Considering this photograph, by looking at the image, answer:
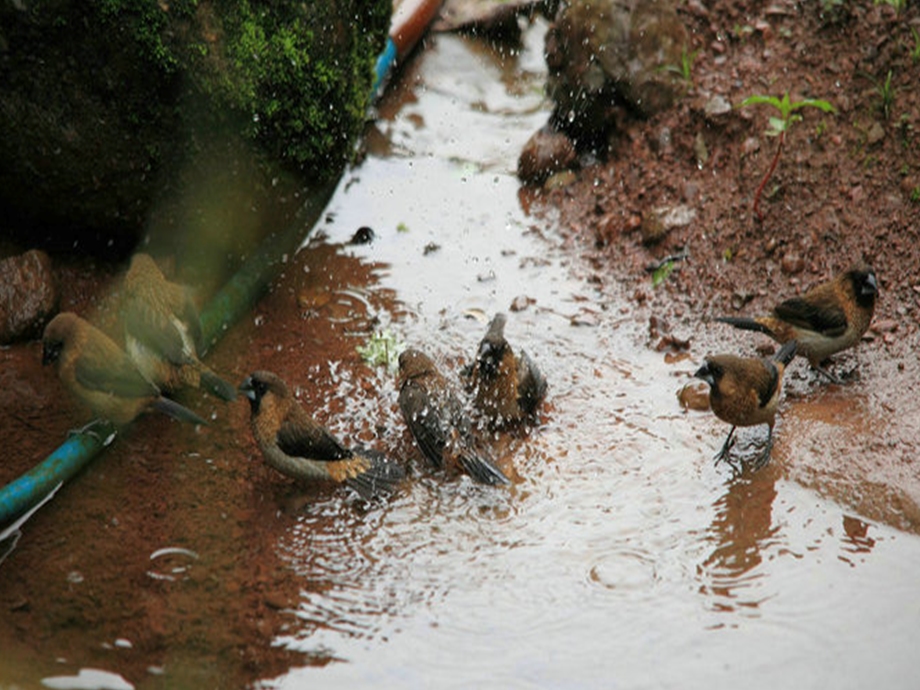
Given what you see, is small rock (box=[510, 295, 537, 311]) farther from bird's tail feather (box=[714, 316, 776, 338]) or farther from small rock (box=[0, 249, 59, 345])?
small rock (box=[0, 249, 59, 345])

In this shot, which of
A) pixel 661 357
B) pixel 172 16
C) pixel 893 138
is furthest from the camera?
pixel 893 138

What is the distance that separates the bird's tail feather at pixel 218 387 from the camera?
6094mm

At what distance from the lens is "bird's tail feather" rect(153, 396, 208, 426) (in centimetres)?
588

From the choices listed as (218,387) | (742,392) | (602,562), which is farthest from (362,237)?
(602,562)

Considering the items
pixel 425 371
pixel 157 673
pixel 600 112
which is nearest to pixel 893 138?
pixel 600 112

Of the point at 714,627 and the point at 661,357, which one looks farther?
the point at 661,357

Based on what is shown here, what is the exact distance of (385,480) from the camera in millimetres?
5691

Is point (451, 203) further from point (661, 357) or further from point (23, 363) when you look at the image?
point (23, 363)

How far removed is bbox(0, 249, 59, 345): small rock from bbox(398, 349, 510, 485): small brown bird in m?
2.40

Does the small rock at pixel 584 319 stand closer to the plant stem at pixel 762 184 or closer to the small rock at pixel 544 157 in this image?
the plant stem at pixel 762 184

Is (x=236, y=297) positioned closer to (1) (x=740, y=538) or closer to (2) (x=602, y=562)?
(2) (x=602, y=562)

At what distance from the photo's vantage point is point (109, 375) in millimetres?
5824

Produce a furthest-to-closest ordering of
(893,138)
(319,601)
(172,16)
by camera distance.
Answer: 1. (893,138)
2. (172,16)
3. (319,601)

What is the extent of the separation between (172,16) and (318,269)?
6.82 feet
